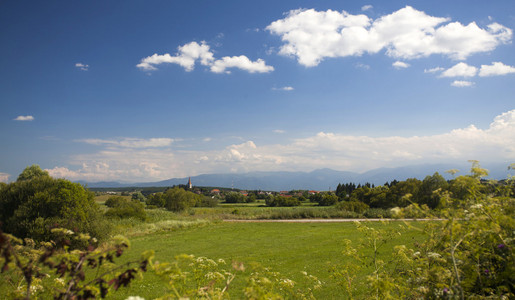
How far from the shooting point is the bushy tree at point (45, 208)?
17.9m

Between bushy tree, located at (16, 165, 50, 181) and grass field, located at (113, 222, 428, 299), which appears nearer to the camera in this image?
grass field, located at (113, 222, 428, 299)

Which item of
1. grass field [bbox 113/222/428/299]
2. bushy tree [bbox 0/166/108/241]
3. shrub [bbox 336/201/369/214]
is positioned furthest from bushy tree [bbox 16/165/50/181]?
shrub [bbox 336/201/369/214]

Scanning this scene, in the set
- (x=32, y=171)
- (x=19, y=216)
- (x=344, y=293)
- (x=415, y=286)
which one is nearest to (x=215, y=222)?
(x=19, y=216)

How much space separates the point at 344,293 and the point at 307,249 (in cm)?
868

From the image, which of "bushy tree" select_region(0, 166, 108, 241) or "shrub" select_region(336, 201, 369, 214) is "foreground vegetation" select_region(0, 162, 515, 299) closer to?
"bushy tree" select_region(0, 166, 108, 241)

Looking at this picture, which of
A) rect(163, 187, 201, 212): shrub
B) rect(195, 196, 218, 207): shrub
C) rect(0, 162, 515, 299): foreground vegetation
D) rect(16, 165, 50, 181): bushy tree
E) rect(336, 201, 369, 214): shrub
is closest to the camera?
rect(0, 162, 515, 299): foreground vegetation

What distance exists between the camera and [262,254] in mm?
16875

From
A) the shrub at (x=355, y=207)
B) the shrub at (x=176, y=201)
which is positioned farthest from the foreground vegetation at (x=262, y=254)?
the shrub at (x=176, y=201)

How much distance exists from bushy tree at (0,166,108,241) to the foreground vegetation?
75 mm

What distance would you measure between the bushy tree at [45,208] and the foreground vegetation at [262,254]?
0.25 feet

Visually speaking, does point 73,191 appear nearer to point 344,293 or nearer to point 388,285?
point 344,293

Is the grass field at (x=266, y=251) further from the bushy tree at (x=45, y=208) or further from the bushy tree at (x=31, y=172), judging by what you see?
the bushy tree at (x=31, y=172)

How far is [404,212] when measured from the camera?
297 cm

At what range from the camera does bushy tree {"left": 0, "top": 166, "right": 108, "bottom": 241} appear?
58.8ft
